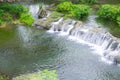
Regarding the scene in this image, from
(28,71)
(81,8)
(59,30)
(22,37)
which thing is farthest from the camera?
(81,8)

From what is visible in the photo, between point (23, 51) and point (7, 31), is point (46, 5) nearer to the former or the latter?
point (7, 31)

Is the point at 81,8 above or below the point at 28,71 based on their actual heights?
above

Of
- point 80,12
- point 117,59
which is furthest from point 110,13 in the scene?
point 117,59

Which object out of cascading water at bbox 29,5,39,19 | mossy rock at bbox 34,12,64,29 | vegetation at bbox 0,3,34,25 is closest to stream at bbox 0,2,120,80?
mossy rock at bbox 34,12,64,29

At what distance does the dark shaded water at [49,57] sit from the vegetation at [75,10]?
640cm

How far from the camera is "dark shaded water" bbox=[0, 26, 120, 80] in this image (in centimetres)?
2900

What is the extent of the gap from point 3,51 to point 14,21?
9482mm

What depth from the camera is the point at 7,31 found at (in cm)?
3972

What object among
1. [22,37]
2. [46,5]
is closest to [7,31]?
[22,37]

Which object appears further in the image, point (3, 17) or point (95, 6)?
point (95, 6)

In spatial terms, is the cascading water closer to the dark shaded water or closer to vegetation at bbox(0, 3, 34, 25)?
vegetation at bbox(0, 3, 34, 25)

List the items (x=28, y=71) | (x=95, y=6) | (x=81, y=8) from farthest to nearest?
(x=95, y=6)
(x=81, y=8)
(x=28, y=71)

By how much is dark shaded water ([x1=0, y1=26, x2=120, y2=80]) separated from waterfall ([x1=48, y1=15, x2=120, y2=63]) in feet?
4.68

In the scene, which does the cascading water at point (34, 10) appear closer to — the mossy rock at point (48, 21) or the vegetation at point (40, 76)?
the mossy rock at point (48, 21)
